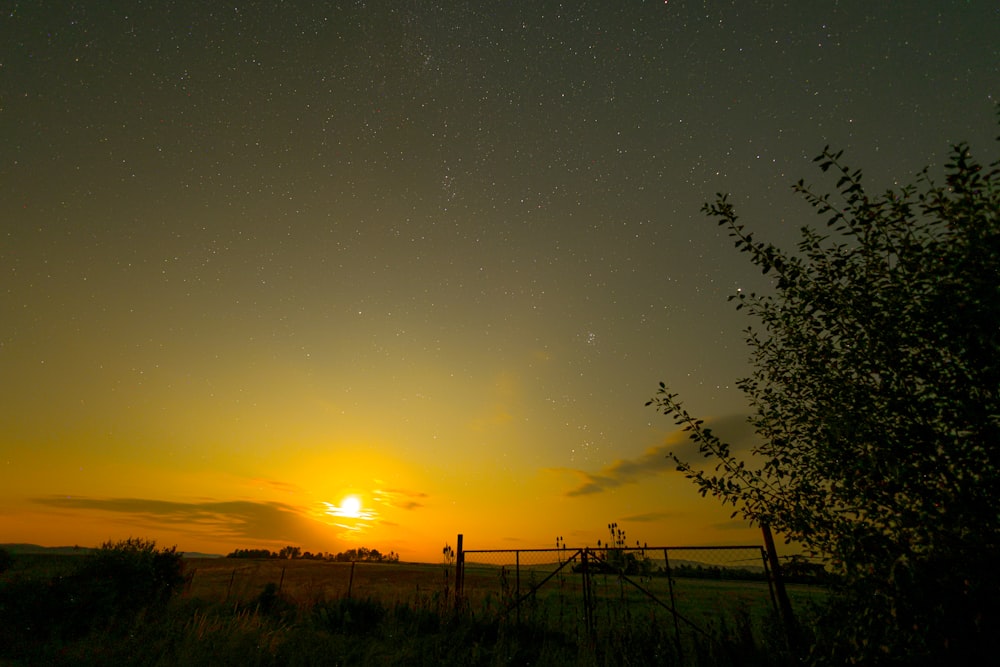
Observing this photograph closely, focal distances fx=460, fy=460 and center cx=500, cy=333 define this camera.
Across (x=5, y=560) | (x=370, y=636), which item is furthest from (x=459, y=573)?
(x=5, y=560)

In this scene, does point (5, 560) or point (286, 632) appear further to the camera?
point (5, 560)

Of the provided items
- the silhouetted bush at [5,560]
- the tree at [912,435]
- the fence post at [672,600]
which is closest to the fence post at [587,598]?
the fence post at [672,600]

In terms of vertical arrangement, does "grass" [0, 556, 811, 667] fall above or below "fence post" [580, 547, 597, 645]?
below

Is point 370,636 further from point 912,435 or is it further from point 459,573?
point 912,435

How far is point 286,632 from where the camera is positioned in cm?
1197

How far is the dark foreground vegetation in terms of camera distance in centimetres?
945

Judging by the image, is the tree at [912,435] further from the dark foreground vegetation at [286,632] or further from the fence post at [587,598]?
the fence post at [587,598]

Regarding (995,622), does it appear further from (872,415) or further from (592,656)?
(592,656)

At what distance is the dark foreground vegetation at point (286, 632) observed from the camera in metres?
9.45

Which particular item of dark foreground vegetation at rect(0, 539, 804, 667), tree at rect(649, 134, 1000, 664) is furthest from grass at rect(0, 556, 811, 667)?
tree at rect(649, 134, 1000, 664)

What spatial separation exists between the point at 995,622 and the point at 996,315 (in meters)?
1.84

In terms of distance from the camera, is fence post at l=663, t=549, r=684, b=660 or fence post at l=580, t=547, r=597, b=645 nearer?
fence post at l=663, t=549, r=684, b=660

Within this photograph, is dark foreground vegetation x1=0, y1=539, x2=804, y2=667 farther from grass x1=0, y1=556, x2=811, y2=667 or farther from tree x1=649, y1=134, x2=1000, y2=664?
tree x1=649, y1=134, x2=1000, y2=664

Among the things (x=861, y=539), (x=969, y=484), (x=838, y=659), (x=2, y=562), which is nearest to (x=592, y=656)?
(x=838, y=659)
